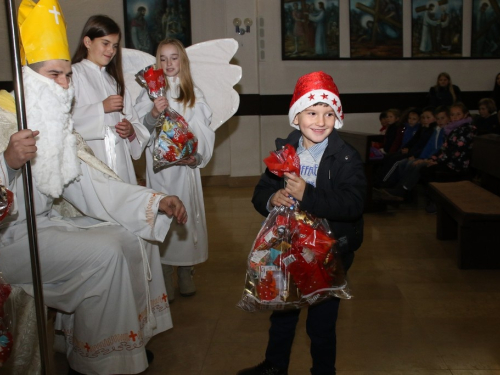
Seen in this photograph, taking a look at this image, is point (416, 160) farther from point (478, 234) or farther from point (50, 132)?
point (50, 132)

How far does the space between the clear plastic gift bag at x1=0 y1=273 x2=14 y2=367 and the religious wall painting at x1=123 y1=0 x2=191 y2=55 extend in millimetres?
7568

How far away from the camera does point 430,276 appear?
15.5 feet

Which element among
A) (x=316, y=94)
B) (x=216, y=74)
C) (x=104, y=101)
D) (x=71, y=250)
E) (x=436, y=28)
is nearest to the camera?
(x=316, y=94)

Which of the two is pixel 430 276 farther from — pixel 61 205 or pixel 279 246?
pixel 61 205

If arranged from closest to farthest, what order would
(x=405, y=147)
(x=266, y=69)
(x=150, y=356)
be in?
(x=150, y=356) < (x=405, y=147) < (x=266, y=69)

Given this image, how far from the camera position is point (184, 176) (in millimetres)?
4469

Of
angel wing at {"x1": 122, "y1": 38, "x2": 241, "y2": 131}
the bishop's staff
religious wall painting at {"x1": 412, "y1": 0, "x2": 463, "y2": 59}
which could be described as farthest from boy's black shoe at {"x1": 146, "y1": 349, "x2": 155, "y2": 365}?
religious wall painting at {"x1": 412, "y1": 0, "x2": 463, "y2": 59}

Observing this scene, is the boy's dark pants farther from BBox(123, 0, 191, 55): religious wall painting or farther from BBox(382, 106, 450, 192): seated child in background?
BBox(123, 0, 191, 55): religious wall painting

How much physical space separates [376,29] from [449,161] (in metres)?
3.51

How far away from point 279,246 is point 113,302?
87cm

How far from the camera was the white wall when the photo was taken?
927cm

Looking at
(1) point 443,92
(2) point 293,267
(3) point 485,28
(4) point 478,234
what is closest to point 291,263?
(2) point 293,267

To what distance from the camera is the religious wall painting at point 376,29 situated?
9.98 m

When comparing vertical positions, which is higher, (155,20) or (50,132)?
(155,20)
